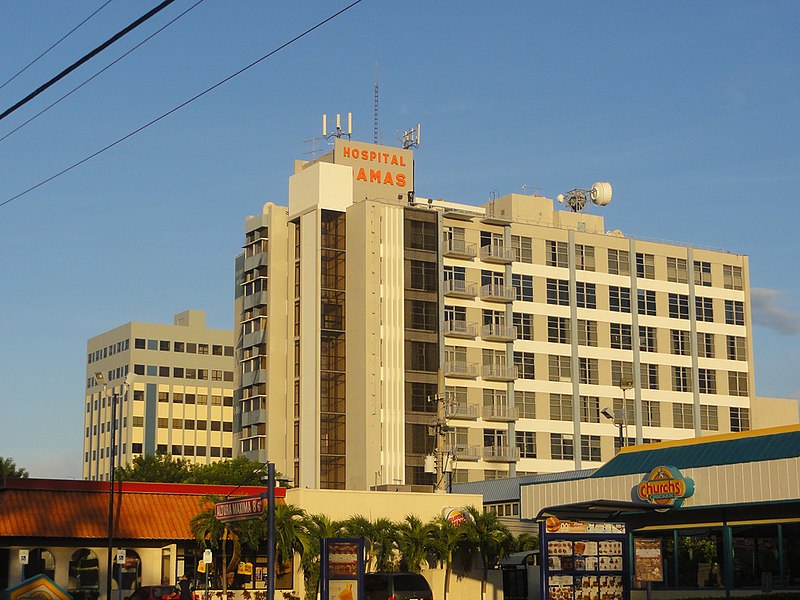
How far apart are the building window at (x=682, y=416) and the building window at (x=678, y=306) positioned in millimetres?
9442

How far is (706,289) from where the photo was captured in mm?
127938

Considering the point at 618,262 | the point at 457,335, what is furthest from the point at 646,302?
the point at 457,335

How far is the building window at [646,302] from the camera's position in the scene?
12381 centimetres

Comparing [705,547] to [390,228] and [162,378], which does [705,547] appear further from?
[162,378]

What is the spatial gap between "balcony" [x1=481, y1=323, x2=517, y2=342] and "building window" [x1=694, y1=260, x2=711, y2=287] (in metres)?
24.8

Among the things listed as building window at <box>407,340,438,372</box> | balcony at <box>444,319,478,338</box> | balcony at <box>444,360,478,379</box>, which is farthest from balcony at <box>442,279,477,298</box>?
balcony at <box>444,360,478,379</box>

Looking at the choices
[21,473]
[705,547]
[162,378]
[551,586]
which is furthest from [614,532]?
[162,378]

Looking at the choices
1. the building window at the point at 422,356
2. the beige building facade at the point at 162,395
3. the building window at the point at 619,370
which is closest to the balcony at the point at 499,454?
the building window at the point at 422,356

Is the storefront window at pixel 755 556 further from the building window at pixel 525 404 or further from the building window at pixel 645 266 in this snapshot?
the building window at pixel 645 266

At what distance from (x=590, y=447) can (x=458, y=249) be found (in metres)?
23.7

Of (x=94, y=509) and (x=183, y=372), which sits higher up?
(x=183, y=372)

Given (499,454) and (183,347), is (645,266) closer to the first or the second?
(499,454)

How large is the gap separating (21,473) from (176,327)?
50.6m

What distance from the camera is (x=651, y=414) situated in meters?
122
